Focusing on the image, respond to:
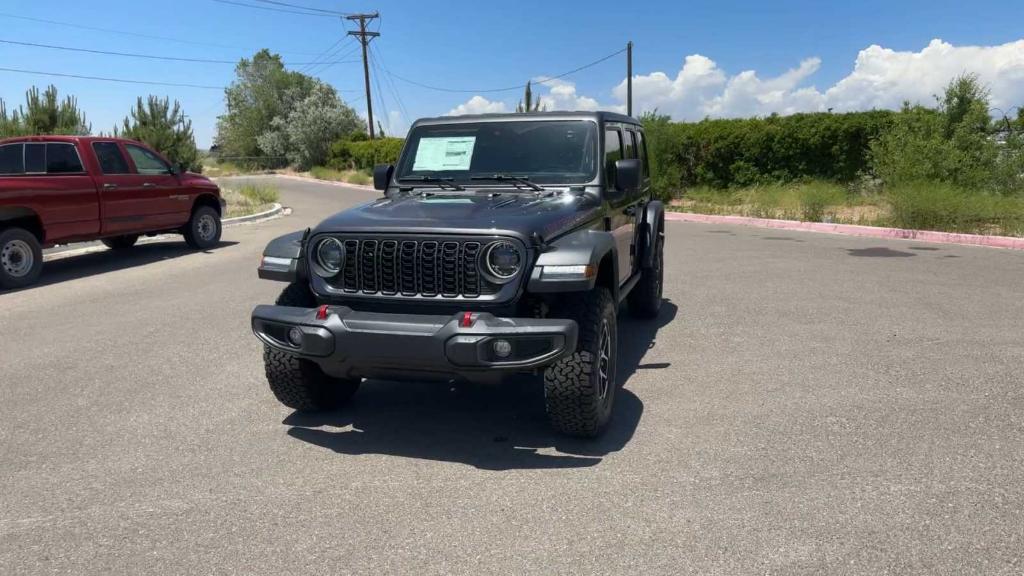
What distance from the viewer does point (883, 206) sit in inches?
634

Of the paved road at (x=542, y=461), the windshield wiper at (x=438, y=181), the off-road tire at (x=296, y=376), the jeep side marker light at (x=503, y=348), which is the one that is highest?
the windshield wiper at (x=438, y=181)

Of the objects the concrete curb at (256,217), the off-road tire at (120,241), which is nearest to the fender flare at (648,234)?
the off-road tire at (120,241)

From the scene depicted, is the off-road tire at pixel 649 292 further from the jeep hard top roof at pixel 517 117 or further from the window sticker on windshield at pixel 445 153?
the window sticker on windshield at pixel 445 153

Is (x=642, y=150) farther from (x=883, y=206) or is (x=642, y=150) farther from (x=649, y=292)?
(x=883, y=206)

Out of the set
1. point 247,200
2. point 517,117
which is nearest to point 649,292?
point 517,117

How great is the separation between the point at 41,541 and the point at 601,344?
2.74m

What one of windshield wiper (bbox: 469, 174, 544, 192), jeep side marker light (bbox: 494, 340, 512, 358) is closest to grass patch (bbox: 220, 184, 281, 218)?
windshield wiper (bbox: 469, 174, 544, 192)

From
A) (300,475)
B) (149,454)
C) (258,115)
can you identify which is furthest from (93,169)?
(258,115)

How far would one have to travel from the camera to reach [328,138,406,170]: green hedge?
4297 cm

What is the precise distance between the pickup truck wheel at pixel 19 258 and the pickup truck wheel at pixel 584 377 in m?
8.48

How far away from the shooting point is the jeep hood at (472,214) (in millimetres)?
3947

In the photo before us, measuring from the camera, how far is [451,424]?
4535 millimetres

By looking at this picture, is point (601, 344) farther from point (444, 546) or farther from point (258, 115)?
point (258, 115)

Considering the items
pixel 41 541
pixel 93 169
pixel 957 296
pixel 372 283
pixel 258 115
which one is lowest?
pixel 41 541
